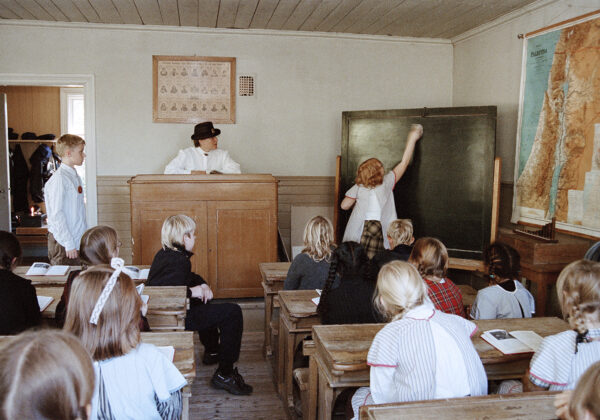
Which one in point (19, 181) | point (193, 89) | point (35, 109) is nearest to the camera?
point (193, 89)

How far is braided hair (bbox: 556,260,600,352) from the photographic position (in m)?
1.75

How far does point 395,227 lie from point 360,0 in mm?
2333

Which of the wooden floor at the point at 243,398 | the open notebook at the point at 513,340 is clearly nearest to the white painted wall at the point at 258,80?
the wooden floor at the point at 243,398

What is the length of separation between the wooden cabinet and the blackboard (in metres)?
1.09

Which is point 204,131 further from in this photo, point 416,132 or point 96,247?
point 96,247

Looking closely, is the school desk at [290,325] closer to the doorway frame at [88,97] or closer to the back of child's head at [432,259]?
the back of child's head at [432,259]

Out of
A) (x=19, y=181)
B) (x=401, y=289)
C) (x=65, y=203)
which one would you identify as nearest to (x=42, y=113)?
(x=19, y=181)

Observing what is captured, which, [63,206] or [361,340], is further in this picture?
[63,206]

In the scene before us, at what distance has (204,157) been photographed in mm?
5480

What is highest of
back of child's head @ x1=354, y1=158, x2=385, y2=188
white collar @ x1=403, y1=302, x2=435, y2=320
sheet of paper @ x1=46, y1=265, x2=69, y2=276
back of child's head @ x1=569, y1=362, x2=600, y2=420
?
back of child's head @ x1=354, y1=158, x2=385, y2=188

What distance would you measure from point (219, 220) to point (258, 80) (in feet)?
6.59

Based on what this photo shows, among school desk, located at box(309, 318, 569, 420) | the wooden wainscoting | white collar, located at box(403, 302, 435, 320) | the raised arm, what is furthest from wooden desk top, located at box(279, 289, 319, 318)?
the wooden wainscoting

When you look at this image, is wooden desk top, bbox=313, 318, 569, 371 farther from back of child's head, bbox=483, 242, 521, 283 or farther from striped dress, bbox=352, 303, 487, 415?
back of child's head, bbox=483, 242, 521, 283

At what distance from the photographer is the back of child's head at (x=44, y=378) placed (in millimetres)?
970
